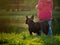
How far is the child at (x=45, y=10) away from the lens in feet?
6.06

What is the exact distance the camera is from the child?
1.85 m

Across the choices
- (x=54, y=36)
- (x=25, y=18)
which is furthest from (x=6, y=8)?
(x=54, y=36)

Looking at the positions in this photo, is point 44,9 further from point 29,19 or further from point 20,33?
point 20,33

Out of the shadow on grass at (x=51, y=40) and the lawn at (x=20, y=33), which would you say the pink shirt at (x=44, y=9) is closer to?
the lawn at (x=20, y=33)

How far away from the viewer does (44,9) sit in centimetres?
186

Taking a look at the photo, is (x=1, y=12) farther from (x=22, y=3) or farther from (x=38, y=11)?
(x=38, y=11)

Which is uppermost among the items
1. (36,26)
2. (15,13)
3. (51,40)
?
(15,13)

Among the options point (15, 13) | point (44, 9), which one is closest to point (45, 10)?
point (44, 9)

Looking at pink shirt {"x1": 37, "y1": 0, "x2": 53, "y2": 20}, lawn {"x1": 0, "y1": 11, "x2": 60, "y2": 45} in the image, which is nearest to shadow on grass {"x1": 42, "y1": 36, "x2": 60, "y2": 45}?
lawn {"x1": 0, "y1": 11, "x2": 60, "y2": 45}

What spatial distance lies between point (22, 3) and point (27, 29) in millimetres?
230

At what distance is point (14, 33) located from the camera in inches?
73.1

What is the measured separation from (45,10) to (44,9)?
12 mm


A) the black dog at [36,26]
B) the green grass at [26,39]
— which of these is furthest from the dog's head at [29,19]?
the green grass at [26,39]

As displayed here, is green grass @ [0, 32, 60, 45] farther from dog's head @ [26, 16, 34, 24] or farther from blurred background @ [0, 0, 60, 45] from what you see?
dog's head @ [26, 16, 34, 24]
